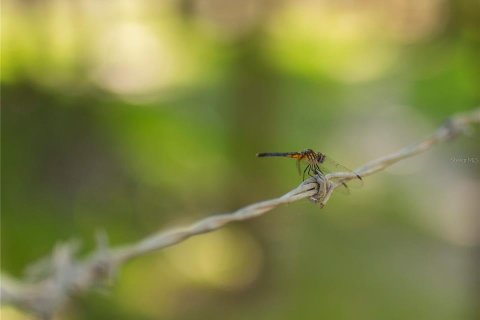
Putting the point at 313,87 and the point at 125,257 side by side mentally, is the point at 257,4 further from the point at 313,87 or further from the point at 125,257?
the point at 125,257

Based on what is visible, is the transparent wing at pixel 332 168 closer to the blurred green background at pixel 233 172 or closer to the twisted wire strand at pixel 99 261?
the twisted wire strand at pixel 99 261

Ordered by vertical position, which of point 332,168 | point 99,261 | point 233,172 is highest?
point 233,172

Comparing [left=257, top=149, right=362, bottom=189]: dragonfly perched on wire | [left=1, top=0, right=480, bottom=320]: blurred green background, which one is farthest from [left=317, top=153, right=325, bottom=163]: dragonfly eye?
[left=1, top=0, right=480, bottom=320]: blurred green background

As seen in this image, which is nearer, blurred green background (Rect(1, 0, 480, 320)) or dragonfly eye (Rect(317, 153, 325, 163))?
dragonfly eye (Rect(317, 153, 325, 163))

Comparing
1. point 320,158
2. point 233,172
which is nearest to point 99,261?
point 320,158

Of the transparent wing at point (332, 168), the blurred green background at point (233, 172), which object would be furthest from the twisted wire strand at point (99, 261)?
the blurred green background at point (233, 172)

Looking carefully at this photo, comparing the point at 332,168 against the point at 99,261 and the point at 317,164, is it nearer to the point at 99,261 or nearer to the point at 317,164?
the point at 317,164

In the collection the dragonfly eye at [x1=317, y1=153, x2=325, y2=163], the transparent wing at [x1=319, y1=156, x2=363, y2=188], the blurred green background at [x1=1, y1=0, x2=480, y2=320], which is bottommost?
the transparent wing at [x1=319, y1=156, x2=363, y2=188]

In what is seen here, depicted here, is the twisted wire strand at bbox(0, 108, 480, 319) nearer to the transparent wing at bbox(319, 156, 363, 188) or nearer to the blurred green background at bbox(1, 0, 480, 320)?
the transparent wing at bbox(319, 156, 363, 188)

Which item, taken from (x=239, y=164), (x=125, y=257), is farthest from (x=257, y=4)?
(x=125, y=257)
